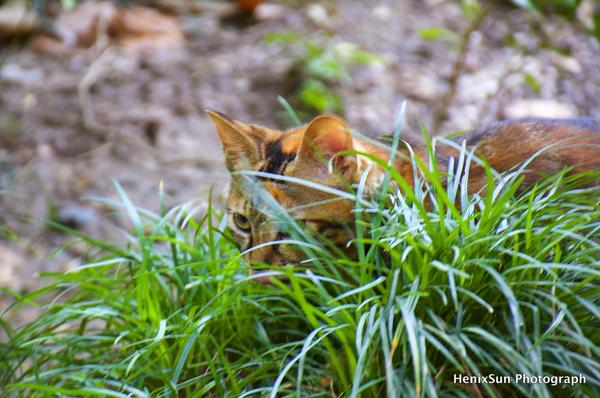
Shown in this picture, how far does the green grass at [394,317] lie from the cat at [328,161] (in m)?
0.10

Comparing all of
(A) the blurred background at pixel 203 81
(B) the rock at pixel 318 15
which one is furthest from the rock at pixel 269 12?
(B) the rock at pixel 318 15

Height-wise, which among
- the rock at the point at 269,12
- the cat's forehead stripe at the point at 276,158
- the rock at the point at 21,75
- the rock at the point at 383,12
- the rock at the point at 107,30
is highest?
the cat's forehead stripe at the point at 276,158

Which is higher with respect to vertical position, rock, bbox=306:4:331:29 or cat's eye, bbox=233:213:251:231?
rock, bbox=306:4:331:29

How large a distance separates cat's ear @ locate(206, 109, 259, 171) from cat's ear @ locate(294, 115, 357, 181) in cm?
25

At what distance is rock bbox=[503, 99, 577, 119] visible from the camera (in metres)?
4.96

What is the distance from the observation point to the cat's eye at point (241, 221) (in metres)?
2.58

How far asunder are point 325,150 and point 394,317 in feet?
1.96

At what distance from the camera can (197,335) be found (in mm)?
2234

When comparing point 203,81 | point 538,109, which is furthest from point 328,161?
point 203,81

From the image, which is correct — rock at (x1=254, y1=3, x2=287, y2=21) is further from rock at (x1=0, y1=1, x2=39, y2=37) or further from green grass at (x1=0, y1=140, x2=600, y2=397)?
green grass at (x1=0, y1=140, x2=600, y2=397)

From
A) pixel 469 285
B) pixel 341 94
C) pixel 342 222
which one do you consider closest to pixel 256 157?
pixel 342 222

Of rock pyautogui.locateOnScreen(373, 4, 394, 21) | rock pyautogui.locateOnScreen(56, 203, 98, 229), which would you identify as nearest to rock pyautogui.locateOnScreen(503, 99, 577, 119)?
rock pyautogui.locateOnScreen(373, 4, 394, 21)

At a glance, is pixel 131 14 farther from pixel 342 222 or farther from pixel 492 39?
pixel 342 222

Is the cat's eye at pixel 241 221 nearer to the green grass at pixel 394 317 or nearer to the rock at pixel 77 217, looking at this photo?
the green grass at pixel 394 317
